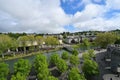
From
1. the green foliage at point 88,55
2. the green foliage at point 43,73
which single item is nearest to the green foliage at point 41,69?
the green foliage at point 43,73

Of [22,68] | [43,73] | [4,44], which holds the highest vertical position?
[4,44]

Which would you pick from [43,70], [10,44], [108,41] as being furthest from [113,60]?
[10,44]

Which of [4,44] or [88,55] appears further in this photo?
[4,44]

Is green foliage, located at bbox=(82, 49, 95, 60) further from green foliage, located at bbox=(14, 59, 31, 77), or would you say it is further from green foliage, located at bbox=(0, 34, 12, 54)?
green foliage, located at bbox=(0, 34, 12, 54)

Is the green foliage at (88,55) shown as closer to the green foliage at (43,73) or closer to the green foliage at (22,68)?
the green foliage at (43,73)

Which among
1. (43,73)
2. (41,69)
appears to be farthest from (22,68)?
(43,73)

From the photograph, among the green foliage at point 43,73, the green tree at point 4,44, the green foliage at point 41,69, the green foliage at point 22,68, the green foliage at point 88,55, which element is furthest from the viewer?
the green tree at point 4,44

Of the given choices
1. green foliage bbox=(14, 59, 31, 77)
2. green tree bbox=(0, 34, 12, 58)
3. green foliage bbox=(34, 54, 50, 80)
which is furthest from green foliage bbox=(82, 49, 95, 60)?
green tree bbox=(0, 34, 12, 58)

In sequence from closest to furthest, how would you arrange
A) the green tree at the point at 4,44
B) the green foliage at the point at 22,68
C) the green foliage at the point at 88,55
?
the green foliage at the point at 22,68
the green foliage at the point at 88,55
the green tree at the point at 4,44

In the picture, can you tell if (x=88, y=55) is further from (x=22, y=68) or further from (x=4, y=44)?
(x=4, y=44)

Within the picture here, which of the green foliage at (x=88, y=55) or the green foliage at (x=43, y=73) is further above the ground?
the green foliage at (x=88, y=55)

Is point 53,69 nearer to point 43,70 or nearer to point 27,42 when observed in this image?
point 43,70

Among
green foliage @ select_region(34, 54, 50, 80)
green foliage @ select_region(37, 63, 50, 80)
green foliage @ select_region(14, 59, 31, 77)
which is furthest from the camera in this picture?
green foliage @ select_region(14, 59, 31, 77)

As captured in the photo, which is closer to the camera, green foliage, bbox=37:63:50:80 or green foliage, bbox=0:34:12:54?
green foliage, bbox=37:63:50:80
